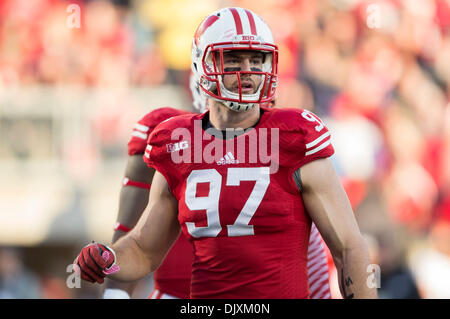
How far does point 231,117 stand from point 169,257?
96cm

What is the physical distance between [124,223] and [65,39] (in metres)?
5.18

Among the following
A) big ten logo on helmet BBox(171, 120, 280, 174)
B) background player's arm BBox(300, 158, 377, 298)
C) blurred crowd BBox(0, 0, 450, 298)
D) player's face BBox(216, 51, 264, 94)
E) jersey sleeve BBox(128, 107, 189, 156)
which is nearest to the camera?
background player's arm BBox(300, 158, 377, 298)

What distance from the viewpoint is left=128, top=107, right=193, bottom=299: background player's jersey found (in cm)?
322

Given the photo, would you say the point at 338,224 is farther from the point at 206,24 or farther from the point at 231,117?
the point at 206,24

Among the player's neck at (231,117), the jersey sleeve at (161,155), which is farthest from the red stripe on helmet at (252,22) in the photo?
the jersey sleeve at (161,155)

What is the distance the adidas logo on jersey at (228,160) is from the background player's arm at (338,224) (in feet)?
0.79

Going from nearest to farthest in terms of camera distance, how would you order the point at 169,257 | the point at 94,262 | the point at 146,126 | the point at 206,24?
the point at 94,262 < the point at 206,24 < the point at 146,126 < the point at 169,257

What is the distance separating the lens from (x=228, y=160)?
8.29 ft

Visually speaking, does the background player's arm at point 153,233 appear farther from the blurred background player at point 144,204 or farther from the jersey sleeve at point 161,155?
the blurred background player at point 144,204

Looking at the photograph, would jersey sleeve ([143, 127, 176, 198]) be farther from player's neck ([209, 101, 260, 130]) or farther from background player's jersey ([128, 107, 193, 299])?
background player's jersey ([128, 107, 193, 299])

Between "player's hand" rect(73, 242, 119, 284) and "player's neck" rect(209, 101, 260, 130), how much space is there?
2.07 feet

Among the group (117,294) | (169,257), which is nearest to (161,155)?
(169,257)

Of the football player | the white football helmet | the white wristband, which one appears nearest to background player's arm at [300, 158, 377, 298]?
the football player

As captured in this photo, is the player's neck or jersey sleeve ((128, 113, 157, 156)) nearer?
the player's neck
